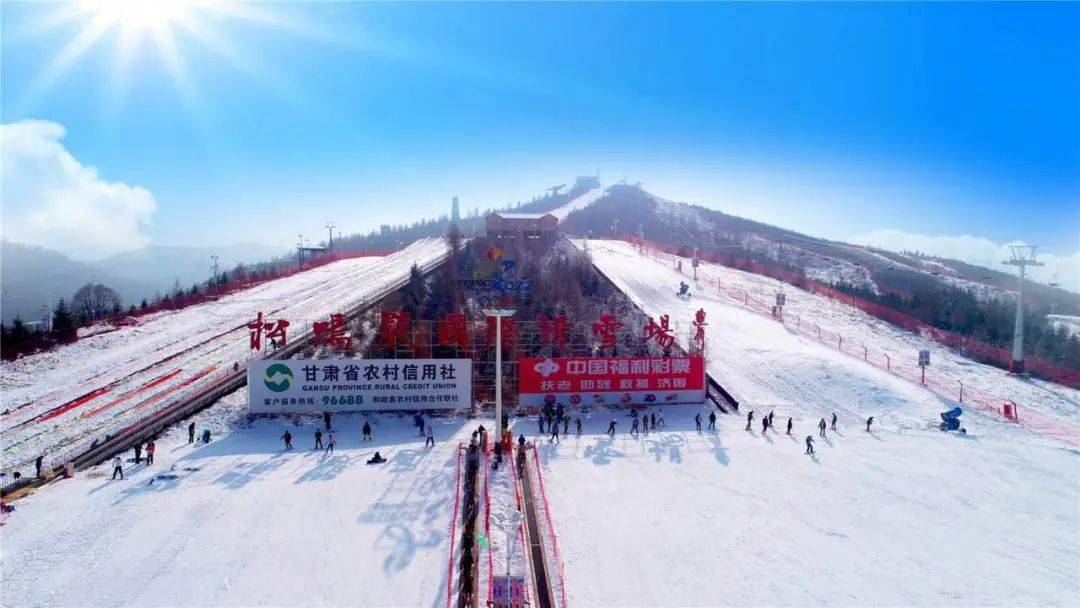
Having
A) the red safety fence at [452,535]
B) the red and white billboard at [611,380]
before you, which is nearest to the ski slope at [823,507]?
the red and white billboard at [611,380]

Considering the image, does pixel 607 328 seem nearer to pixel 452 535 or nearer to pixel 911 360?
pixel 452 535

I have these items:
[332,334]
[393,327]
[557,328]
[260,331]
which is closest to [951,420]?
[557,328]

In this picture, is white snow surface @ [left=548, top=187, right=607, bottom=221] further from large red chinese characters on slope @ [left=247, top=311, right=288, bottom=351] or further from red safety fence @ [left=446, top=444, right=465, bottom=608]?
red safety fence @ [left=446, top=444, right=465, bottom=608]

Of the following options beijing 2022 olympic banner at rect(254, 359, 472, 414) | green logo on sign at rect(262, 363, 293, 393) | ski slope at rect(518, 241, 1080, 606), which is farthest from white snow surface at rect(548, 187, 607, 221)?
green logo on sign at rect(262, 363, 293, 393)

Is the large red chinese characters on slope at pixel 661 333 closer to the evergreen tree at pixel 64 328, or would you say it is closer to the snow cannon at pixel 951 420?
the snow cannon at pixel 951 420

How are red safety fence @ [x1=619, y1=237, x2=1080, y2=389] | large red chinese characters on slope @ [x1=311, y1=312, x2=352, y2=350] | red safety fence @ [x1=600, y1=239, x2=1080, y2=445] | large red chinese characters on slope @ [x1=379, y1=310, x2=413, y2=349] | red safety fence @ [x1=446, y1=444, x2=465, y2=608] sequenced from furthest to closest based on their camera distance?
1. red safety fence @ [x1=619, y1=237, x2=1080, y2=389]
2. large red chinese characters on slope @ [x1=311, y1=312, x2=352, y2=350]
3. large red chinese characters on slope @ [x1=379, y1=310, x2=413, y2=349]
4. red safety fence @ [x1=600, y1=239, x2=1080, y2=445]
5. red safety fence @ [x1=446, y1=444, x2=465, y2=608]

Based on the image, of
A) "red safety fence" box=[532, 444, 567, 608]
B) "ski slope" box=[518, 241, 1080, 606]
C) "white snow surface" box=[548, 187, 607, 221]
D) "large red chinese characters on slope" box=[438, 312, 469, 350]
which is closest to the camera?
"red safety fence" box=[532, 444, 567, 608]
